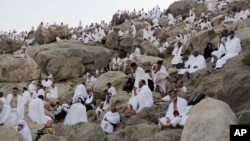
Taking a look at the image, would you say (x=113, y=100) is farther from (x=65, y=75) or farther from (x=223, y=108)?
(x=65, y=75)

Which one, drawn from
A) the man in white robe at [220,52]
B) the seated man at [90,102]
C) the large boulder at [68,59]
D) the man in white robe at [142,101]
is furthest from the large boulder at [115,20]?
the man in white robe at [142,101]

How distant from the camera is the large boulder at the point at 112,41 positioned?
35.6 m

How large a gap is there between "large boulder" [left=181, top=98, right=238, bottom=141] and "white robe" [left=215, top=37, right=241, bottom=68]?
8.14 meters

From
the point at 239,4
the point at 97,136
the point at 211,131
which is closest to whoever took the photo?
the point at 211,131

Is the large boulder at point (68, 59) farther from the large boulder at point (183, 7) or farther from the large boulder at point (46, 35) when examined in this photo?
the large boulder at point (183, 7)

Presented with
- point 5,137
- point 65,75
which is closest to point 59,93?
point 65,75

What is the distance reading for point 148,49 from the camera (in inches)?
1251

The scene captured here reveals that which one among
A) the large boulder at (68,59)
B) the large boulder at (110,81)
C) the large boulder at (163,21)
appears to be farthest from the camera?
the large boulder at (163,21)

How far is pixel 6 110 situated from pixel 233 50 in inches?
353

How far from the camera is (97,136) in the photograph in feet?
40.4

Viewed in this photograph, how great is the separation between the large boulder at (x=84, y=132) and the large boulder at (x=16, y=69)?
17407mm

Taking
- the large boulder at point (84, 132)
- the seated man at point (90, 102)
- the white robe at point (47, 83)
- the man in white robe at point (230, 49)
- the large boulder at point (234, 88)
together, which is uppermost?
the man in white robe at point (230, 49)

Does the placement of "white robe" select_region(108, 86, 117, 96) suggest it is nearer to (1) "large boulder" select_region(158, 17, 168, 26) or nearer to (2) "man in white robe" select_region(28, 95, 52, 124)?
(2) "man in white robe" select_region(28, 95, 52, 124)

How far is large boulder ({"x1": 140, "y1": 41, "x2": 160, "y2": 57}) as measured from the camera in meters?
31.2
